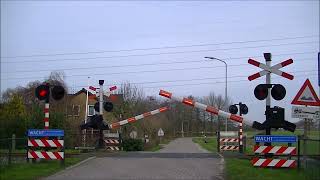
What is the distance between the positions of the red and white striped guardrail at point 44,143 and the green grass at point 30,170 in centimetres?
74

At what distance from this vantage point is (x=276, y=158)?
18.5m

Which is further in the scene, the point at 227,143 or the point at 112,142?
the point at 227,143

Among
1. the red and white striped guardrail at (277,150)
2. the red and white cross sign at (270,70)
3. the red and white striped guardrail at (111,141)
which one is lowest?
the red and white striped guardrail at (111,141)

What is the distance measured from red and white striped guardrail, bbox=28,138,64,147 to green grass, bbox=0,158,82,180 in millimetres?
743

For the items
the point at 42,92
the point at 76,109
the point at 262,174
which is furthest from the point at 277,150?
the point at 76,109

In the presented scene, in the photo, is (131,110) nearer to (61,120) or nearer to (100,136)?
(61,120)

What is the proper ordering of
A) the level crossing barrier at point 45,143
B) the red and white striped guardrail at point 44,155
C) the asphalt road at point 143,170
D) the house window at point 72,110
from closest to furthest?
the asphalt road at point 143,170 < the red and white striped guardrail at point 44,155 < the level crossing barrier at point 45,143 < the house window at point 72,110

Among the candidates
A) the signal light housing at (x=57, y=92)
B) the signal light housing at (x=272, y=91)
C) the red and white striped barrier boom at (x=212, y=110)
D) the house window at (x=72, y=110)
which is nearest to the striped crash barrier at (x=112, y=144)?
the red and white striped barrier boom at (x=212, y=110)

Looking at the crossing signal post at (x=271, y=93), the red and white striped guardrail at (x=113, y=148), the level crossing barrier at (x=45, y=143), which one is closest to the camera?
the crossing signal post at (x=271, y=93)

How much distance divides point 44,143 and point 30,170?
251 cm

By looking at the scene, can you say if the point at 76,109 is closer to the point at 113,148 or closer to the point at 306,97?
the point at 113,148

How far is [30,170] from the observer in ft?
55.9

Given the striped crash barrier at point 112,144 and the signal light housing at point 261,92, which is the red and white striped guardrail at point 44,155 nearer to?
the signal light housing at point 261,92

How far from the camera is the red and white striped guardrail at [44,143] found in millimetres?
19438
